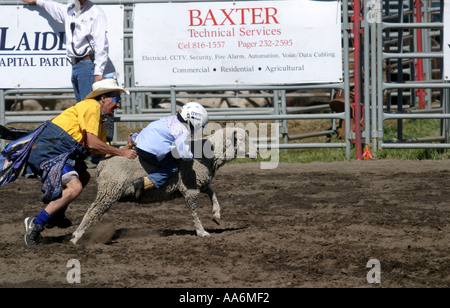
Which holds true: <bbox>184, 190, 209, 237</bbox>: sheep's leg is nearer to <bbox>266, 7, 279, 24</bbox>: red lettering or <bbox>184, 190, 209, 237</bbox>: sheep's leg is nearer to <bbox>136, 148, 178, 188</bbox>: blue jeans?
<bbox>136, 148, 178, 188</bbox>: blue jeans

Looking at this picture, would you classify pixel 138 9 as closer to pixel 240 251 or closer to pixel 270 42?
pixel 270 42

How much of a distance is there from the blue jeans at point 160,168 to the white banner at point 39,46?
3.83 m

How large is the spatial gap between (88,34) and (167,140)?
140 inches

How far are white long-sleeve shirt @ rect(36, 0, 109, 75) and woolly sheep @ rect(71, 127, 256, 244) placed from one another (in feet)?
10.4

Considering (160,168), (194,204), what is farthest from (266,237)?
(160,168)

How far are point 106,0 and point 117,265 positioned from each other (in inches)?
219

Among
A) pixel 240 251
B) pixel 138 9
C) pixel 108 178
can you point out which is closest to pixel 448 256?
pixel 240 251

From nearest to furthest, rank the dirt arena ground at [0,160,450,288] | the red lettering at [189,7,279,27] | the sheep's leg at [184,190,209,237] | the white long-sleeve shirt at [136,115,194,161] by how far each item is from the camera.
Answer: the dirt arena ground at [0,160,450,288] < the white long-sleeve shirt at [136,115,194,161] < the sheep's leg at [184,190,209,237] < the red lettering at [189,7,279,27]

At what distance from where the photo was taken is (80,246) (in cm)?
592

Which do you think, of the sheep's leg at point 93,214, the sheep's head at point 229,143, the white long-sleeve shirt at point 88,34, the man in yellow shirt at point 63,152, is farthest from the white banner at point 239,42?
the sheep's leg at point 93,214

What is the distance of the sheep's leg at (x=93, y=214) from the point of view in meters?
5.92

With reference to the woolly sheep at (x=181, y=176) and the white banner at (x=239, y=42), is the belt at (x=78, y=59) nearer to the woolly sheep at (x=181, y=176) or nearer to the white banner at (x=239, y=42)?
the white banner at (x=239, y=42)

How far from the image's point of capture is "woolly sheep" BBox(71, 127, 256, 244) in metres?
5.93

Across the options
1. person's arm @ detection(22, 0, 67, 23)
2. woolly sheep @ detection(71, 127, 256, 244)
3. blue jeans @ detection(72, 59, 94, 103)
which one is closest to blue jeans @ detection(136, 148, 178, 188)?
woolly sheep @ detection(71, 127, 256, 244)
